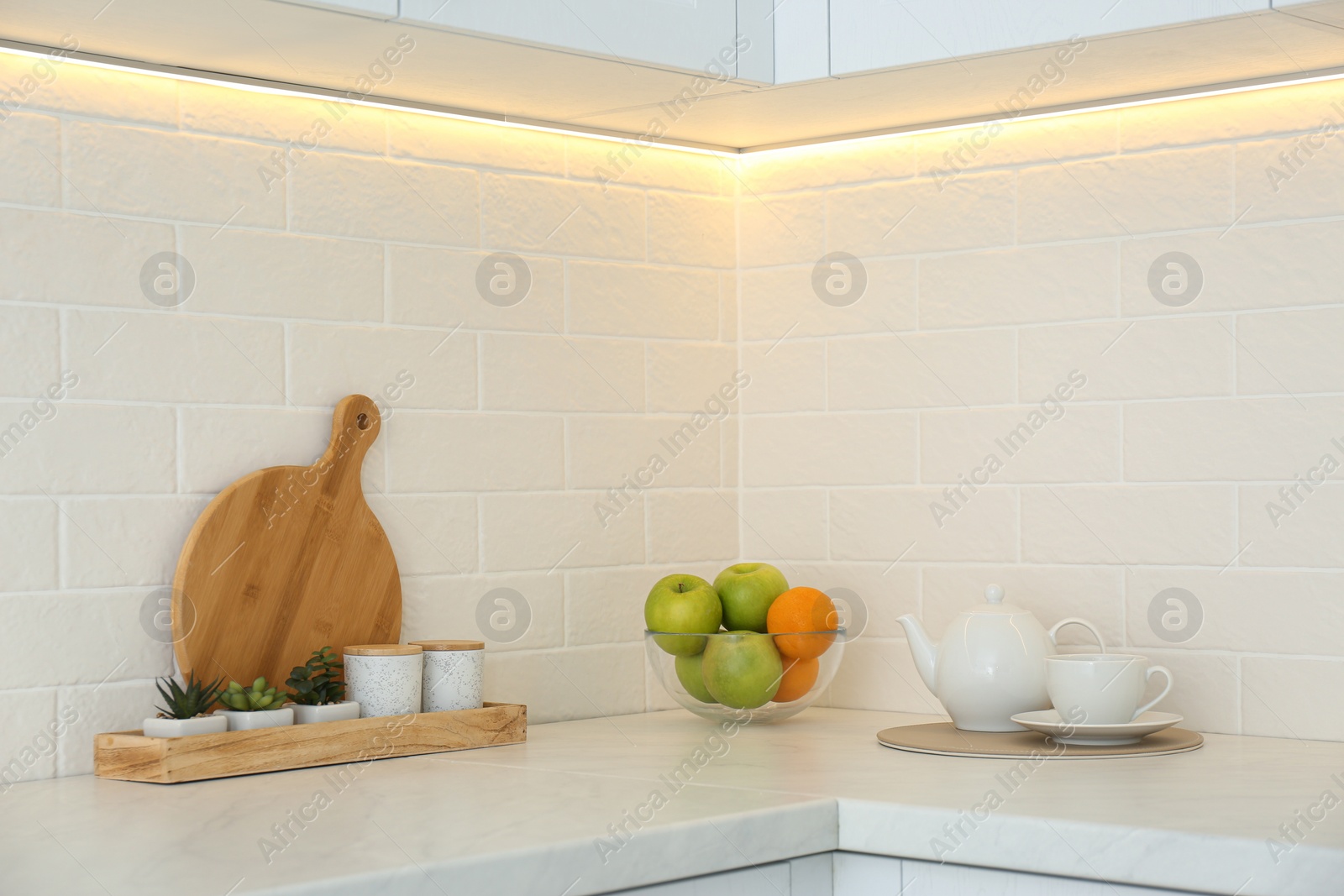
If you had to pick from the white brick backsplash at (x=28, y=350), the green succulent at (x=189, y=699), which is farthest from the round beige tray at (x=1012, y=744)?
the white brick backsplash at (x=28, y=350)

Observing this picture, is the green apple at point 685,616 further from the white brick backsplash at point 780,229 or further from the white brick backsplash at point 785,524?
the white brick backsplash at point 780,229

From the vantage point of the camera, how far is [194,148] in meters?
1.47

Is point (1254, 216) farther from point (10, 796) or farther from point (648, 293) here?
point (10, 796)

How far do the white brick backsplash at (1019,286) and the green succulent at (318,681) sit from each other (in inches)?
31.5

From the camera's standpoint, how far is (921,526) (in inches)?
69.7

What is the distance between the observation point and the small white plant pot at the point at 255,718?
136 cm

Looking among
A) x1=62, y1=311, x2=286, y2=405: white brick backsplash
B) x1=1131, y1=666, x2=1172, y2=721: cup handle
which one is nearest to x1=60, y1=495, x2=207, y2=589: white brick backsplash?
x1=62, y1=311, x2=286, y2=405: white brick backsplash

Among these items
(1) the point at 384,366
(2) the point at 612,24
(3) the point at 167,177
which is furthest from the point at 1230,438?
(3) the point at 167,177

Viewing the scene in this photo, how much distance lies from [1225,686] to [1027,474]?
12.4 inches

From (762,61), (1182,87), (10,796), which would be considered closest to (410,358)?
(762,61)

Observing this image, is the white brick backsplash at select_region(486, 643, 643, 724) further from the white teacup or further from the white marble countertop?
the white teacup

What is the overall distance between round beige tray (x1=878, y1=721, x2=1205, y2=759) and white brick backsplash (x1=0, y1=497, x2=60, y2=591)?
83cm

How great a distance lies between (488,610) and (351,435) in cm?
27

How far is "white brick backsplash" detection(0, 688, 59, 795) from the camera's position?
1.34m
